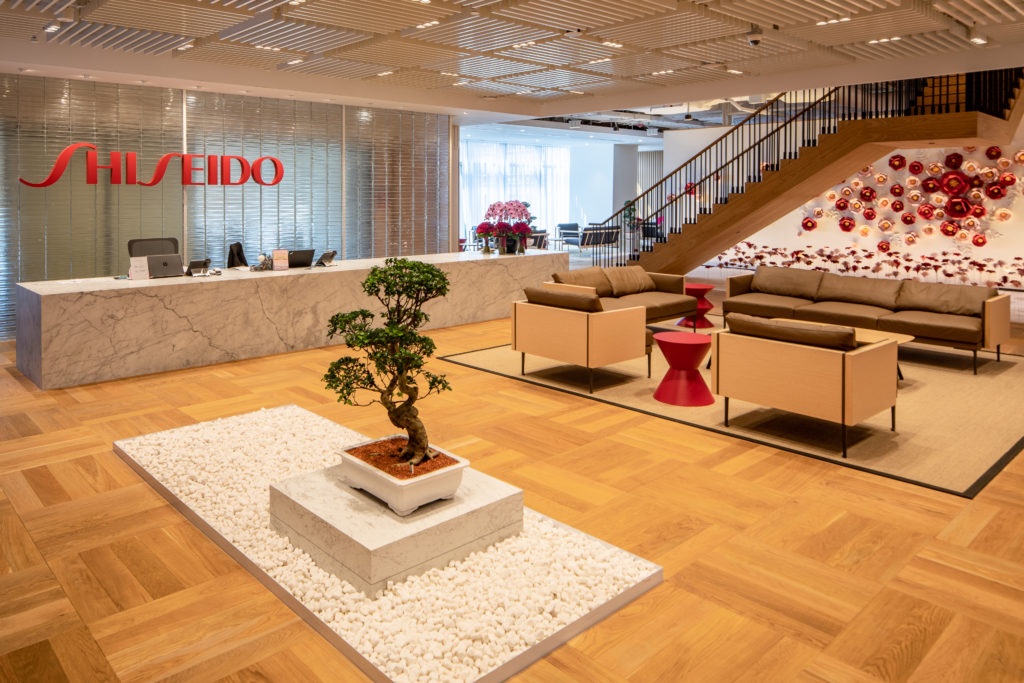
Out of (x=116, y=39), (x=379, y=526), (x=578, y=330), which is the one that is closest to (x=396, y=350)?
(x=379, y=526)

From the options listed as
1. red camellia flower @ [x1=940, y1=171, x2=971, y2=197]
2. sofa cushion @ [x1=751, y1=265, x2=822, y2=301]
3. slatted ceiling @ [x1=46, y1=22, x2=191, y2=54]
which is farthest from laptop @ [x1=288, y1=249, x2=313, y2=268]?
red camellia flower @ [x1=940, y1=171, x2=971, y2=197]

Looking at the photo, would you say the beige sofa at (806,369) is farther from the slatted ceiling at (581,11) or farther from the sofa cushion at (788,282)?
the sofa cushion at (788,282)

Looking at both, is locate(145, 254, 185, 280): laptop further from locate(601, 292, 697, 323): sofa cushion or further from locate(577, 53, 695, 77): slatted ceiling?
locate(577, 53, 695, 77): slatted ceiling

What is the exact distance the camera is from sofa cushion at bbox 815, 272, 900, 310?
Answer: 830cm

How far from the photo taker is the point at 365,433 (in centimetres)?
570

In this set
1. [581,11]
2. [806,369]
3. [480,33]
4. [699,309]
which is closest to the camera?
[806,369]

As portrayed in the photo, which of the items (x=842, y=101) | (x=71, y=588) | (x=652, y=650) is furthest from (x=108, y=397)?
(x=842, y=101)

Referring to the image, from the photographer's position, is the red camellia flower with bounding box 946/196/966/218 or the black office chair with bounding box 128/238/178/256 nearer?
the black office chair with bounding box 128/238/178/256

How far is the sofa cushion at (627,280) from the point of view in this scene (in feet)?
29.1

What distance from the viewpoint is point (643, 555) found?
3826 millimetres

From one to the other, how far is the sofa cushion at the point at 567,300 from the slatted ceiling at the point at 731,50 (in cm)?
288

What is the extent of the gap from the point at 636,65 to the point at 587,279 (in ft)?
8.24

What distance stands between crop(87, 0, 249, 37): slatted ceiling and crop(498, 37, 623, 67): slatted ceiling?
9.21ft

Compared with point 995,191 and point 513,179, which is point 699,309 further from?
point 513,179
